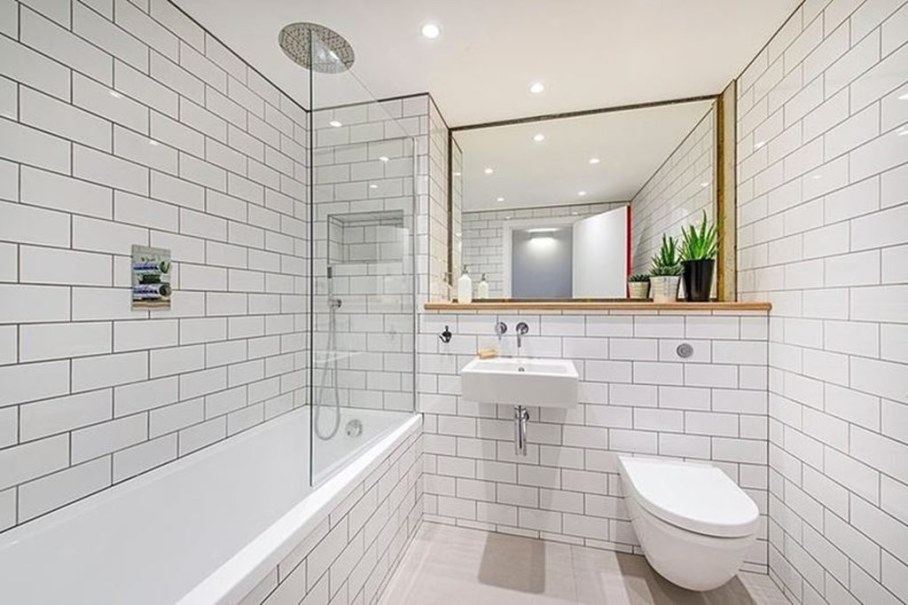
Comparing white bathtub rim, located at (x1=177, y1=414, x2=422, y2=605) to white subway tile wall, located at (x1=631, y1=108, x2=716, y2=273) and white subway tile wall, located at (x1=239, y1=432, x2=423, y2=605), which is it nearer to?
white subway tile wall, located at (x1=239, y1=432, x2=423, y2=605)

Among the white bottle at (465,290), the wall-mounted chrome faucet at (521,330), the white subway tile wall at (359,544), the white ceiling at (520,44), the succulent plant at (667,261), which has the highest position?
the white ceiling at (520,44)

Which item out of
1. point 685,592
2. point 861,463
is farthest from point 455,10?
point 685,592

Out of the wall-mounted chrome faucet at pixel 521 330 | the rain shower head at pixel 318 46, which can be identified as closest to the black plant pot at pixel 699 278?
the wall-mounted chrome faucet at pixel 521 330

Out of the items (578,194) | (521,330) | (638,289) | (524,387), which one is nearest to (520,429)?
(524,387)

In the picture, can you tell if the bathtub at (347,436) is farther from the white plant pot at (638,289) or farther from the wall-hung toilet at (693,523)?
the white plant pot at (638,289)

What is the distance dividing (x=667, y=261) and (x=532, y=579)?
5.52 ft

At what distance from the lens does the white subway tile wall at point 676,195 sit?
2.19 meters

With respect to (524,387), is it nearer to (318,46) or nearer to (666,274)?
(666,274)

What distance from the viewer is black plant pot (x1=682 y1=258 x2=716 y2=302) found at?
1972 millimetres

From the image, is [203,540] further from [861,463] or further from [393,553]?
[861,463]

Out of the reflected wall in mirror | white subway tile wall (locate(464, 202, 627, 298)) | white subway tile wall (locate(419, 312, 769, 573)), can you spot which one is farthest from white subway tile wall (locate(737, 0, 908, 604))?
white subway tile wall (locate(464, 202, 627, 298))

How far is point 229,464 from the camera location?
178 centimetres

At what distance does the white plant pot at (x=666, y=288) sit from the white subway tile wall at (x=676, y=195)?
7.6 inches

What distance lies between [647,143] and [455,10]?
4.47 feet
